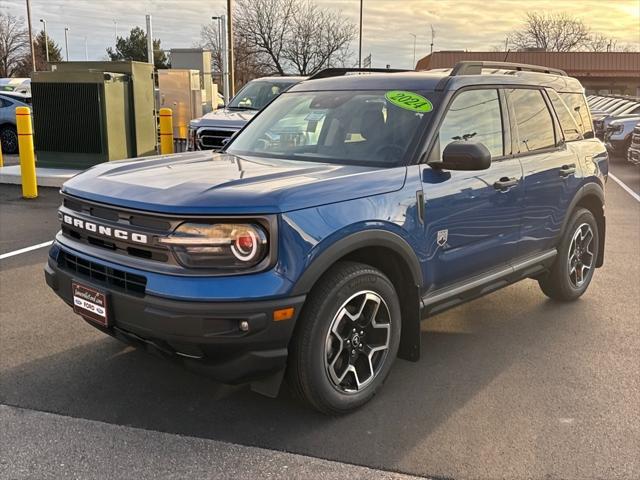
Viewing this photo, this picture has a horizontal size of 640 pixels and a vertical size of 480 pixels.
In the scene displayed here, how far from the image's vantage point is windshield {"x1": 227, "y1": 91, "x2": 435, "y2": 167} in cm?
386

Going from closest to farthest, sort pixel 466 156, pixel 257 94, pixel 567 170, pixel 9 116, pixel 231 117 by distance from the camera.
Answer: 1. pixel 466 156
2. pixel 567 170
3. pixel 231 117
4. pixel 257 94
5. pixel 9 116

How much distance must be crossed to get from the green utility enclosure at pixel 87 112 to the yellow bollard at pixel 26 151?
1427mm

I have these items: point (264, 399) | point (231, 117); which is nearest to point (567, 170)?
point (264, 399)

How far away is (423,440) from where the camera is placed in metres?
3.21

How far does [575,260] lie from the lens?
5.40 meters

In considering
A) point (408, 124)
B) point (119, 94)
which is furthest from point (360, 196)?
point (119, 94)

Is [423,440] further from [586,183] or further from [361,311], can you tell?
[586,183]

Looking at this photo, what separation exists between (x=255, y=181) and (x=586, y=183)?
3.19 m

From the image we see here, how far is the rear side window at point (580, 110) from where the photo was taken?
209 inches

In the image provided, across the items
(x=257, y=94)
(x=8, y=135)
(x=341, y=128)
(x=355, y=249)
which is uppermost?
(x=257, y=94)

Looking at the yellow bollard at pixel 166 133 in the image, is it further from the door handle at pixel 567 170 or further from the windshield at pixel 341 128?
the door handle at pixel 567 170

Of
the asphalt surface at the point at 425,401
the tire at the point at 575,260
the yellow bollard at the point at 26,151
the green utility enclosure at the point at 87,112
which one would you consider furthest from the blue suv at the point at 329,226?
the green utility enclosure at the point at 87,112

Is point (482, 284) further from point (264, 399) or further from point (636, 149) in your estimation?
point (636, 149)

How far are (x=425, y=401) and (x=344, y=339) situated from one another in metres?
0.68
